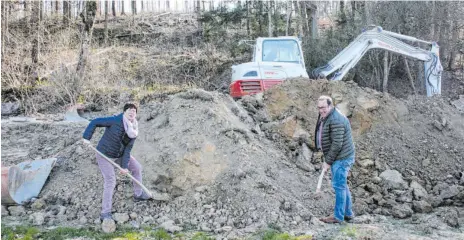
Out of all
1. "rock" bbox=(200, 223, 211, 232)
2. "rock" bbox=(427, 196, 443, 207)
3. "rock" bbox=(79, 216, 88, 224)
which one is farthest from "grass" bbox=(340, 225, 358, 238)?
"rock" bbox=(79, 216, 88, 224)

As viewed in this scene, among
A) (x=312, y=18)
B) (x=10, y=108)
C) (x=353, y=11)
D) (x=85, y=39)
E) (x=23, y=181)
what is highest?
(x=353, y=11)

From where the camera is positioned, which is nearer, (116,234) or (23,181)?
(116,234)

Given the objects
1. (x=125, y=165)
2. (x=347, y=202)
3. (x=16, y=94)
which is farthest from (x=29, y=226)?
(x=16, y=94)

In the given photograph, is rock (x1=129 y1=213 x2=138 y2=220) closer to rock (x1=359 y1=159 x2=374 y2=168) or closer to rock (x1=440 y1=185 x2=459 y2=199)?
rock (x1=359 y1=159 x2=374 y2=168)

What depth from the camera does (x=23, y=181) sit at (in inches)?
275

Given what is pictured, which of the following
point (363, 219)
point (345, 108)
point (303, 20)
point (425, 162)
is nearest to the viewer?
point (363, 219)

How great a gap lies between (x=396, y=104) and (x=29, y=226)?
23.5ft

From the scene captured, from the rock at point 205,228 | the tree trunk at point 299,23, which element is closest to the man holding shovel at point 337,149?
the rock at point 205,228

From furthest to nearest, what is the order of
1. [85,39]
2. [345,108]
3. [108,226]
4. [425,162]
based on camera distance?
[85,39]
[345,108]
[425,162]
[108,226]

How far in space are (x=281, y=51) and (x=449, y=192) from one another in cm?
505

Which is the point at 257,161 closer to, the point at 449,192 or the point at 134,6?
the point at 449,192

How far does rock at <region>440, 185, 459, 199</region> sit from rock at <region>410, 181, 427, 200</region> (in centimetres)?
25

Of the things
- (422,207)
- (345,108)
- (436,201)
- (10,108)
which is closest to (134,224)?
(422,207)

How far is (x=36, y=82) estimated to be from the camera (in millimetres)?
15523
